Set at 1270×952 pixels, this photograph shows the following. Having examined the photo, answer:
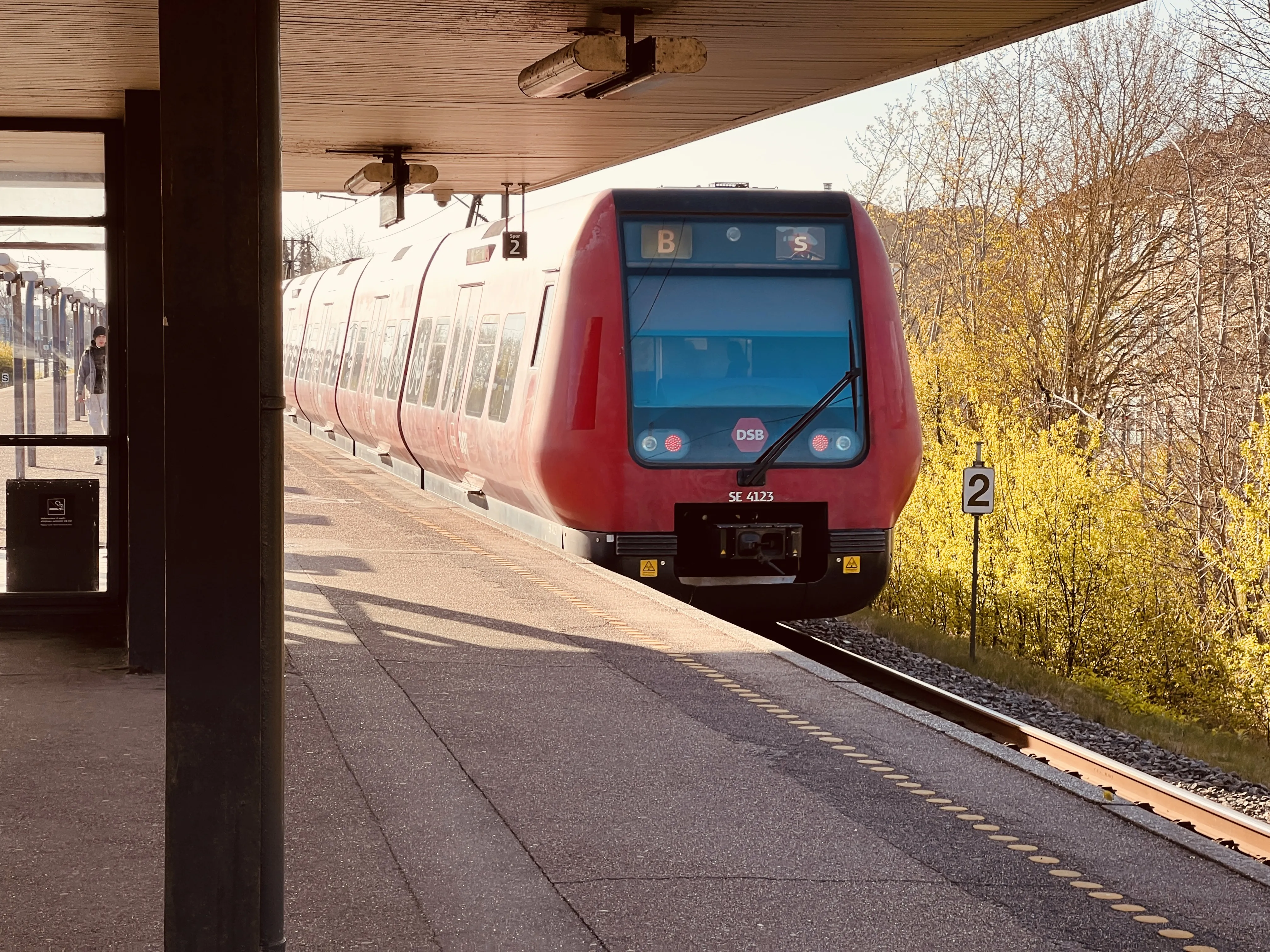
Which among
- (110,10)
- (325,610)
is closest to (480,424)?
(325,610)

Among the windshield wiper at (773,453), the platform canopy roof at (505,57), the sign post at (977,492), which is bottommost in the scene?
the sign post at (977,492)

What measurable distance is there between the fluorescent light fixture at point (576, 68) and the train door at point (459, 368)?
6868 mm

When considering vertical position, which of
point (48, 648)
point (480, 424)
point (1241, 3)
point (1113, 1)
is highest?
point (1241, 3)

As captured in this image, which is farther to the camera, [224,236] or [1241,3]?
[1241,3]

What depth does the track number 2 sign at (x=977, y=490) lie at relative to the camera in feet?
62.4

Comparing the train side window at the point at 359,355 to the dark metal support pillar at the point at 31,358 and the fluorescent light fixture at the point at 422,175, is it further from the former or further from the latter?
the dark metal support pillar at the point at 31,358

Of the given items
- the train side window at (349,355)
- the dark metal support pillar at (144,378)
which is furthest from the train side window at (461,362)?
the train side window at (349,355)

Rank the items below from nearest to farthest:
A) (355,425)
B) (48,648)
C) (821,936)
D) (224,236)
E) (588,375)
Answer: (224,236), (821,936), (48,648), (588,375), (355,425)

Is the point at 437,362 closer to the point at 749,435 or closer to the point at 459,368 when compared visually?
the point at 459,368

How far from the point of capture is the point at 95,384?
7.96 meters

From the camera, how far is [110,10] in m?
5.61

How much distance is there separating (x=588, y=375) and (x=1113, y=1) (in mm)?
5422

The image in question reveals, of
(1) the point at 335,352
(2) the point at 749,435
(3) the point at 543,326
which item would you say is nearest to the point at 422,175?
(3) the point at 543,326

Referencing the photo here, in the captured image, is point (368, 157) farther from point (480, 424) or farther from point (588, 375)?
point (480, 424)
